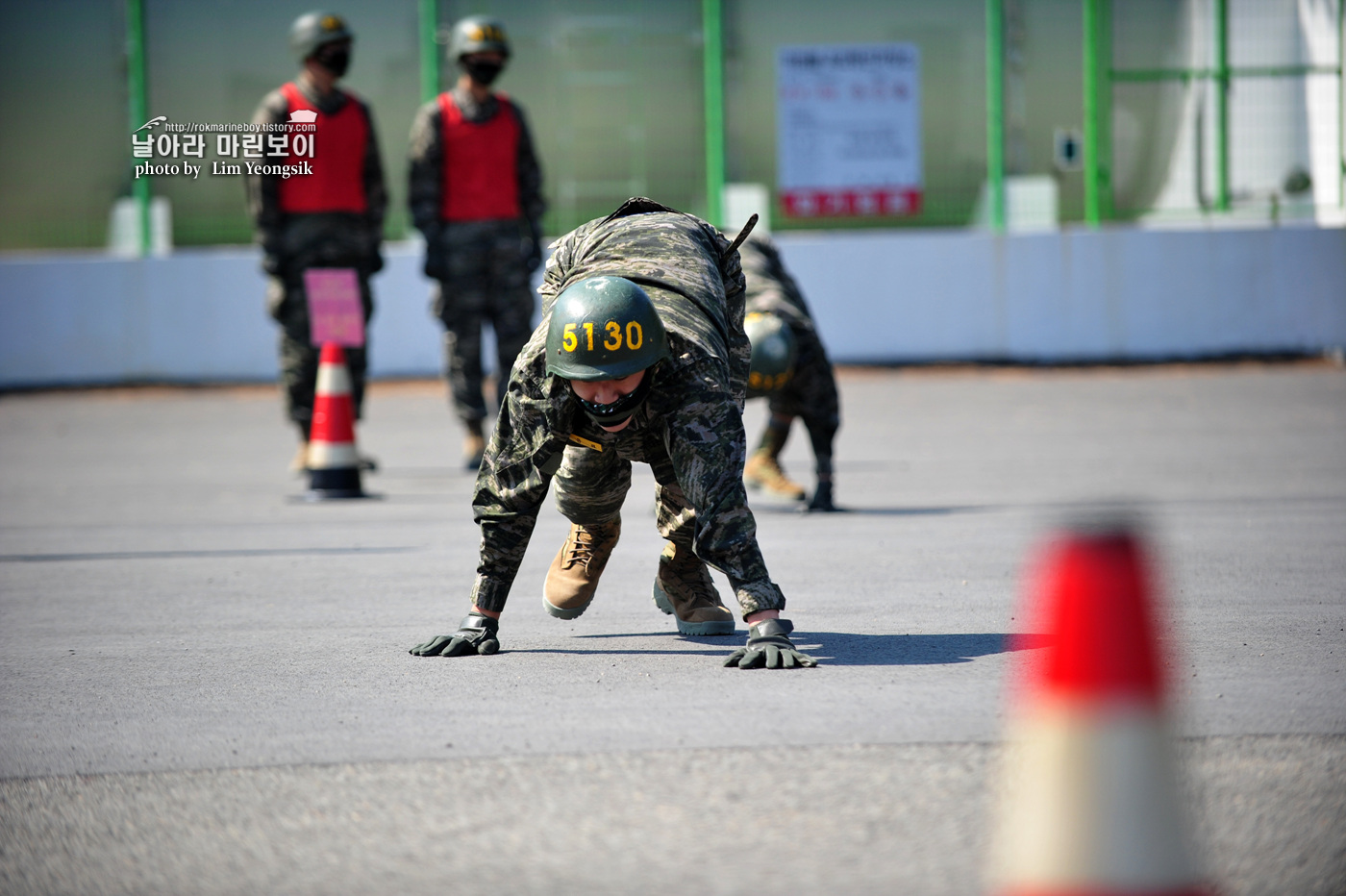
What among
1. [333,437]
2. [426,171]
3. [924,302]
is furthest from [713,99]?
[333,437]

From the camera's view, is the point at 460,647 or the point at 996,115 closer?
the point at 460,647

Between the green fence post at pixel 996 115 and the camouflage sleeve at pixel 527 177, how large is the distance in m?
7.63

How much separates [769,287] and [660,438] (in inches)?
147

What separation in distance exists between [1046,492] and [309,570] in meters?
4.31

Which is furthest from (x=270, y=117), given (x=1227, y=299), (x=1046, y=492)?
(x=1227, y=299)

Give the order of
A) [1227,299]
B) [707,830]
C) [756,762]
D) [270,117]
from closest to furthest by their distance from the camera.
A: [707,830] < [756,762] < [270,117] < [1227,299]

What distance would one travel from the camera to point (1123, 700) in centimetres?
210

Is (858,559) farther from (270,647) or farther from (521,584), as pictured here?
(270,647)

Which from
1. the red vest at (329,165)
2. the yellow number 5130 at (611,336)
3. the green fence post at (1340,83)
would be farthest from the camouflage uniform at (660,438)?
the green fence post at (1340,83)

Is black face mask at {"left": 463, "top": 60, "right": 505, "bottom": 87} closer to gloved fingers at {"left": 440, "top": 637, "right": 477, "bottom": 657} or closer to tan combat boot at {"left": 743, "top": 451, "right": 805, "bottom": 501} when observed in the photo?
tan combat boot at {"left": 743, "top": 451, "right": 805, "bottom": 501}

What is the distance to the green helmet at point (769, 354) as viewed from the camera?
831 centimetres

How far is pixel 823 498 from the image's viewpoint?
8773 mm

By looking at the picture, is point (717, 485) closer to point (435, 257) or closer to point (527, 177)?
point (435, 257)

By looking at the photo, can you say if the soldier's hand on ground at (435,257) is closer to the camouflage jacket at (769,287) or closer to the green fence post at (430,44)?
the camouflage jacket at (769,287)
